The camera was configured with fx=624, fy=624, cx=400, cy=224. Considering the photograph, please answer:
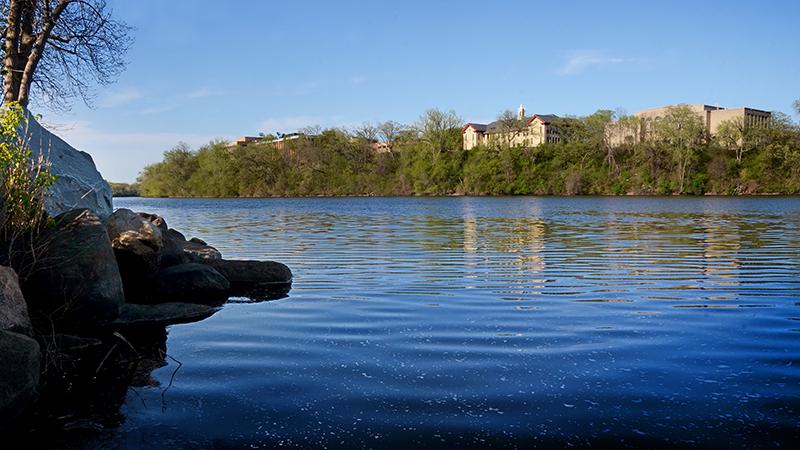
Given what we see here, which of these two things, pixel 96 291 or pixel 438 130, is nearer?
pixel 96 291

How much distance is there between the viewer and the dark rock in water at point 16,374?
19.3ft

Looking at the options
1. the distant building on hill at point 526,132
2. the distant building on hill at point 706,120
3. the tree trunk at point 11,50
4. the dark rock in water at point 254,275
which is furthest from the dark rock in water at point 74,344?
the distant building on hill at point 526,132

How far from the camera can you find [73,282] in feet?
30.3

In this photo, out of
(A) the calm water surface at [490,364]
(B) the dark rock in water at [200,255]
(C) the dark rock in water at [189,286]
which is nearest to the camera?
(A) the calm water surface at [490,364]

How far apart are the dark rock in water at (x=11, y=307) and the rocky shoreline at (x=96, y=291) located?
0.04 feet

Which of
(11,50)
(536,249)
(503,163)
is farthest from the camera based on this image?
(503,163)

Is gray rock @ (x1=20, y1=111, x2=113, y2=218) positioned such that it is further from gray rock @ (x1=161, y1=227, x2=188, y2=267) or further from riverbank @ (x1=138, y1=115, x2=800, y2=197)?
riverbank @ (x1=138, y1=115, x2=800, y2=197)

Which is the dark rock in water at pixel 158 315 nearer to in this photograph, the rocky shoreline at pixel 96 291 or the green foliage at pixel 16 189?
the rocky shoreline at pixel 96 291

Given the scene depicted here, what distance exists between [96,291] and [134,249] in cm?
316

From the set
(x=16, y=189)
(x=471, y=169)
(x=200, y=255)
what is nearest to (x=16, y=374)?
(x=16, y=189)

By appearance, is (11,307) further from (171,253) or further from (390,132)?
(390,132)

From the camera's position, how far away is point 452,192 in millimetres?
134875

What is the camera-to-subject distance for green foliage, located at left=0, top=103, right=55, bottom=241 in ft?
29.5

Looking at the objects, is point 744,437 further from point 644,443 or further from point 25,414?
point 25,414
